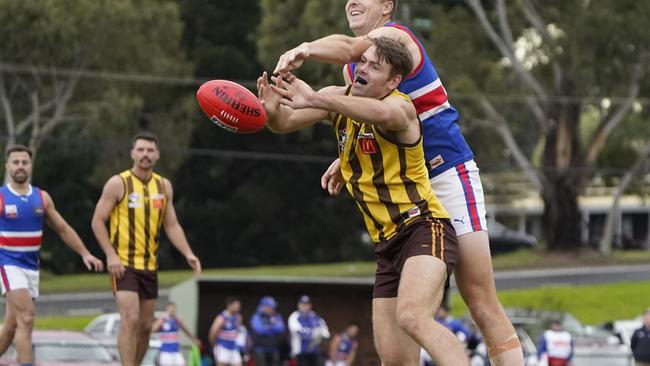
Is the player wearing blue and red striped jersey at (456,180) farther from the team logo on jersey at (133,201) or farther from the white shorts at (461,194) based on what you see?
the team logo on jersey at (133,201)

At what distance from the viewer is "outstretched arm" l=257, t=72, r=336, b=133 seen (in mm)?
8414

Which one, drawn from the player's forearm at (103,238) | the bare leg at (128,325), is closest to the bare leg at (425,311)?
the bare leg at (128,325)

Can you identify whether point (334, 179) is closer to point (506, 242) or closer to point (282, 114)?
point (282, 114)

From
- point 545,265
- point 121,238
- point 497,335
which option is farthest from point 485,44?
point 497,335

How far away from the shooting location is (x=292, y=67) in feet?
26.0

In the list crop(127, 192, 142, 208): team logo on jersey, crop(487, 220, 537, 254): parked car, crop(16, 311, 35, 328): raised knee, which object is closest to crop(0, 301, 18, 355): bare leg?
crop(16, 311, 35, 328): raised knee

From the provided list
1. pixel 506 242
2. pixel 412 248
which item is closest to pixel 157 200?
pixel 412 248

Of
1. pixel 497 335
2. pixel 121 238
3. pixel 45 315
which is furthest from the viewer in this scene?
pixel 45 315

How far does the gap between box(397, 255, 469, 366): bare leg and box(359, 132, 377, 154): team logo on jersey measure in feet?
2.52

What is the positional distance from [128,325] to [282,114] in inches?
164

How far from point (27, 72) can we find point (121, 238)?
39.4 meters

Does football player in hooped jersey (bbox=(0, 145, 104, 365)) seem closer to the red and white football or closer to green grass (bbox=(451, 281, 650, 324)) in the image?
the red and white football

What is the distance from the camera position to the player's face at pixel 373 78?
26.8 feet

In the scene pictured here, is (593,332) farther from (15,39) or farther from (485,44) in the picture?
(15,39)
